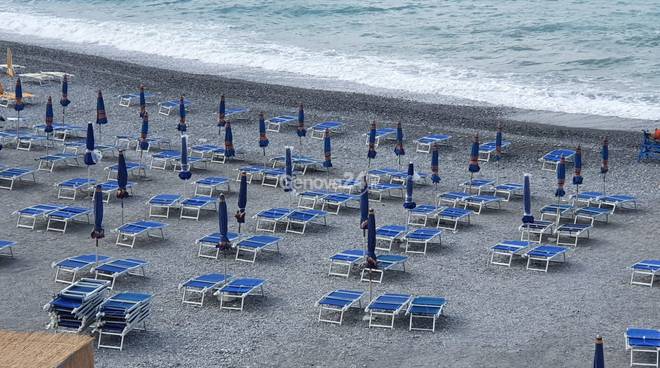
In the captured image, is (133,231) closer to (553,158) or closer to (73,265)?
(73,265)

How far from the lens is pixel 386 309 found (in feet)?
53.0

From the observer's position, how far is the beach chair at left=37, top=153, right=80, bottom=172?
24.1m

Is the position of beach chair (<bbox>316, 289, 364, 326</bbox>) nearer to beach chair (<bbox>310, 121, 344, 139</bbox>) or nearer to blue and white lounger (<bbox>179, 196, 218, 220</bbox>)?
blue and white lounger (<bbox>179, 196, 218, 220</bbox>)

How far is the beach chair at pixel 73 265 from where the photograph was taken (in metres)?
17.6

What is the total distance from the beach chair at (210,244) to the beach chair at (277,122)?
9364 millimetres

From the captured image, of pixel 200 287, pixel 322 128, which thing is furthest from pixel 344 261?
pixel 322 128

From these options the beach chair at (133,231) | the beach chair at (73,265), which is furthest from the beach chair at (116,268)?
the beach chair at (133,231)

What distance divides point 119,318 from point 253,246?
13.1 feet

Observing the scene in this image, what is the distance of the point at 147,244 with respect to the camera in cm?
1981

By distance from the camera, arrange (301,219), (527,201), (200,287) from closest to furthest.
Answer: (200,287), (527,201), (301,219)

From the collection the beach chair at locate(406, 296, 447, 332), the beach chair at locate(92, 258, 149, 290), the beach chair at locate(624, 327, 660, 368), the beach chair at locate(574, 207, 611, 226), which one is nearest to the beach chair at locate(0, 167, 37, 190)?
the beach chair at locate(92, 258, 149, 290)

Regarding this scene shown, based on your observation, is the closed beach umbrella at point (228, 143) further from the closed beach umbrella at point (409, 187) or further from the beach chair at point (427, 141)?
the closed beach umbrella at point (409, 187)

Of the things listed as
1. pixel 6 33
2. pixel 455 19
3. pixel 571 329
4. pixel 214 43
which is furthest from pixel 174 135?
pixel 455 19

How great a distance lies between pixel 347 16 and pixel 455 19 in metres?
5.78
